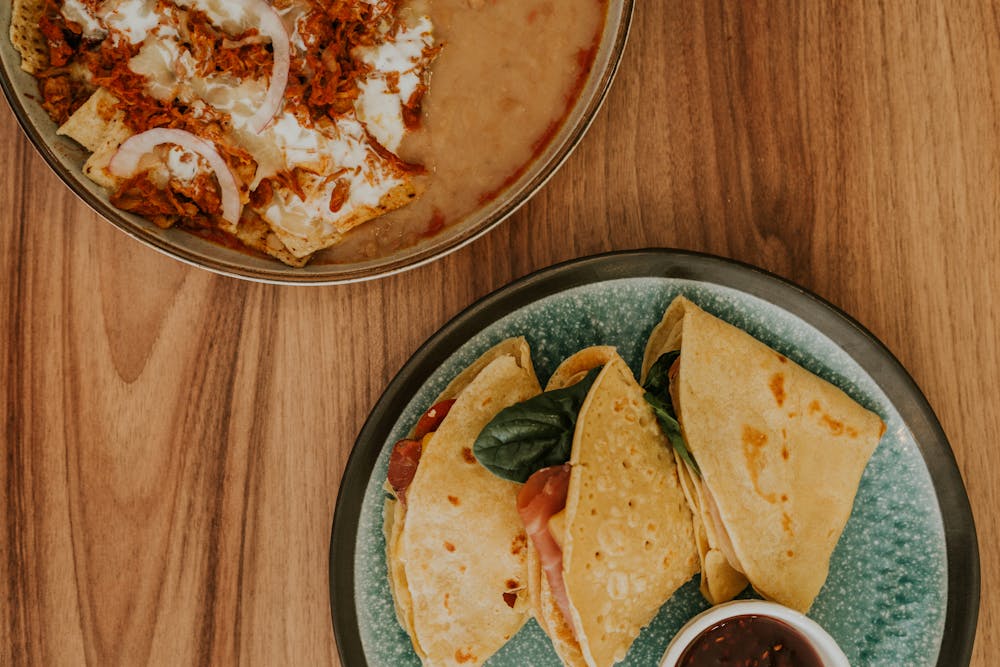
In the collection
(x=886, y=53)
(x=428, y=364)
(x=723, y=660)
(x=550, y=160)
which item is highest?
(x=886, y=53)

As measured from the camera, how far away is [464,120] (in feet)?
5.76

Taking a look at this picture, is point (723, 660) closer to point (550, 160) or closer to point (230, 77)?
point (550, 160)

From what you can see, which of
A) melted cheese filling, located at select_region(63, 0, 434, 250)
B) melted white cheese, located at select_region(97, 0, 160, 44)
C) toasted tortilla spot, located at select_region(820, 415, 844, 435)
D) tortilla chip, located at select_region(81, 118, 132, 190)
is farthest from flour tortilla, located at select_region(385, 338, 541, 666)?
melted white cheese, located at select_region(97, 0, 160, 44)

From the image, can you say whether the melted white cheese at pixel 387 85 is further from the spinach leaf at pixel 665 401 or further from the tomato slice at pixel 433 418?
the spinach leaf at pixel 665 401

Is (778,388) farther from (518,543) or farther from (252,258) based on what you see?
(252,258)

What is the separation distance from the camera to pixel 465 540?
5.44 feet

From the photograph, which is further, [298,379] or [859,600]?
[298,379]

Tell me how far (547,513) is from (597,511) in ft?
0.34

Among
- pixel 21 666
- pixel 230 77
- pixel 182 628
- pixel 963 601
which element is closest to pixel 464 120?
pixel 230 77

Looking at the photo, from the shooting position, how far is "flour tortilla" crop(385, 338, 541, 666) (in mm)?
1647

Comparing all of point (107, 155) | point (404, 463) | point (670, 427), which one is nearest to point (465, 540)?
point (404, 463)

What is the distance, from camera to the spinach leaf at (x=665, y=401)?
5.50 feet

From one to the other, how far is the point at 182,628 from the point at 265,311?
84 cm

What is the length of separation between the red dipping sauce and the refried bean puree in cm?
109
